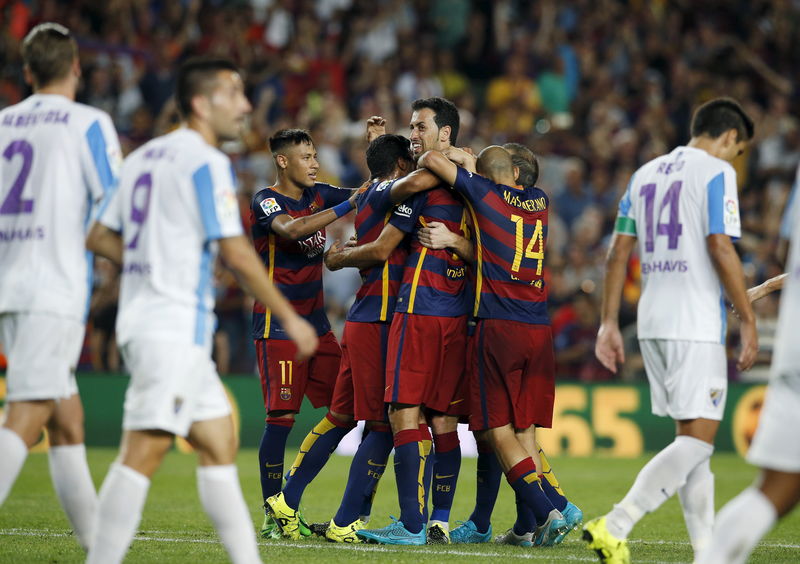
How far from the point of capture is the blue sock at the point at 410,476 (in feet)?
24.1

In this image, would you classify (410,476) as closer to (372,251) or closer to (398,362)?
(398,362)

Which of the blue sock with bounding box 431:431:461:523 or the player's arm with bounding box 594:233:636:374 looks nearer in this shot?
the player's arm with bounding box 594:233:636:374

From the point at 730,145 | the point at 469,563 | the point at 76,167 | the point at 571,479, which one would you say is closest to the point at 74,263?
the point at 76,167

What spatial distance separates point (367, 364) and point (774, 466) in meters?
3.75

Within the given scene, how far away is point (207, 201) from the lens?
495cm

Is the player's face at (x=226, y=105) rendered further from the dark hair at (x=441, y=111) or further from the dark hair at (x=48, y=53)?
the dark hair at (x=441, y=111)

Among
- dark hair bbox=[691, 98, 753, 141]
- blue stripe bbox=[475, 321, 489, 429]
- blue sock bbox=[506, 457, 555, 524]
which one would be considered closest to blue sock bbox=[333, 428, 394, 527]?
blue stripe bbox=[475, 321, 489, 429]

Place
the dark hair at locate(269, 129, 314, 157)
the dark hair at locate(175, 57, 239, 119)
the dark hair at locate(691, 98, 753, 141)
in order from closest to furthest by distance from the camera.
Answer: the dark hair at locate(175, 57, 239, 119) < the dark hair at locate(691, 98, 753, 141) < the dark hair at locate(269, 129, 314, 157)

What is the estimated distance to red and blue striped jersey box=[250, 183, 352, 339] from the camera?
8.09m

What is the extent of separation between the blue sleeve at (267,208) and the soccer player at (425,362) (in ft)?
3.35

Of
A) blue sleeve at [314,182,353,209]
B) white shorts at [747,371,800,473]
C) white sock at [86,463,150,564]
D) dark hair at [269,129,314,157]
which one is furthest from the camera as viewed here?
blue sleeve at [314,182,353,209]

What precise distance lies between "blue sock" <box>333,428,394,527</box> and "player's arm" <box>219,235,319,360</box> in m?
2.79

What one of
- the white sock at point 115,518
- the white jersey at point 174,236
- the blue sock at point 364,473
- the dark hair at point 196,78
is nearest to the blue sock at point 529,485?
the blue sock at point 364,473

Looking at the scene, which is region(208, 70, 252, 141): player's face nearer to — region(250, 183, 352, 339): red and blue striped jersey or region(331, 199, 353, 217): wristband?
region(331, 199, 353, 217): wristband
